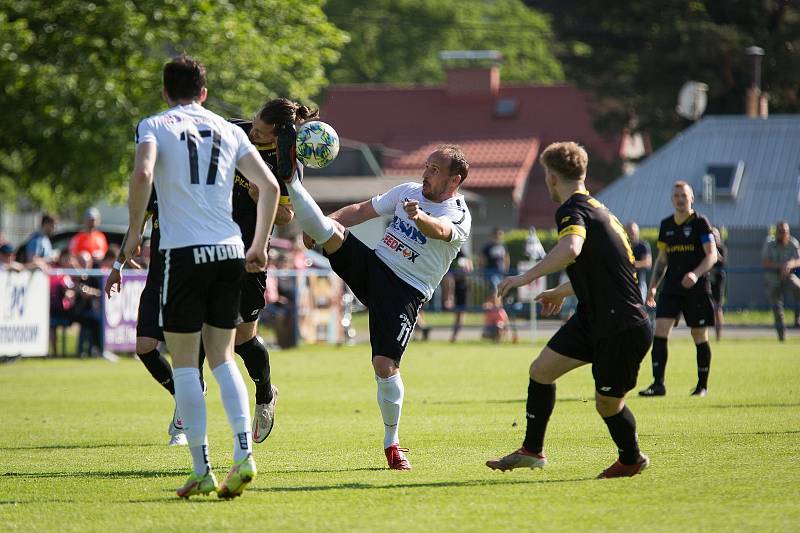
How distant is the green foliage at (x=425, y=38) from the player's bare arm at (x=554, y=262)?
66.6 metres

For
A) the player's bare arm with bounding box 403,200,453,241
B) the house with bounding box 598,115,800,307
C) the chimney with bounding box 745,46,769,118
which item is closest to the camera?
the player's bare arm with bounding box 403,200,453,241

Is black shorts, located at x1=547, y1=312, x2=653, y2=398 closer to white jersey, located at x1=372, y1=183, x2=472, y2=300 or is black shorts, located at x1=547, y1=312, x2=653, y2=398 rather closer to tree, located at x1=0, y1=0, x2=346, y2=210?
white jersey, located at x1=372, y1=183, x2=472, y2=300

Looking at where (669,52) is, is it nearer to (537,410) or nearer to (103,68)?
(103,68)

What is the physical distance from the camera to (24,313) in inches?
801

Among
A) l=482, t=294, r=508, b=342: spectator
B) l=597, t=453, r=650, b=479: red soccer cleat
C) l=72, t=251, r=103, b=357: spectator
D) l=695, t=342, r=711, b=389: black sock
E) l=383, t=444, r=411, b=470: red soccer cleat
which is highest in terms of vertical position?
l=597, t=453, r=650, b=479: red soccer cleat

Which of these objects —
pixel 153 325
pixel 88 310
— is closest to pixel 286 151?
pixel 153 325

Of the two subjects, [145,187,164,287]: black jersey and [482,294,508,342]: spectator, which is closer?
[145,187,164,287]: black jersey

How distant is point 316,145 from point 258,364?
1.74 meters

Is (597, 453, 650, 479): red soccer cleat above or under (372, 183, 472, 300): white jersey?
under

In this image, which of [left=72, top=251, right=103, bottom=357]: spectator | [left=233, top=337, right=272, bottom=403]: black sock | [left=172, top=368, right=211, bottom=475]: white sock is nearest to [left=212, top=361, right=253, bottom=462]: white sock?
→ [left=172, top=368, right=211, bottom=475]: white sock

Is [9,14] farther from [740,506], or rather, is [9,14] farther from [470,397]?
Result: [740,506]

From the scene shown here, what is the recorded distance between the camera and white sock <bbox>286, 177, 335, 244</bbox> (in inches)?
318

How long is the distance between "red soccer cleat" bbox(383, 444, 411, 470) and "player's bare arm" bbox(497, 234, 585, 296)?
5.01ft

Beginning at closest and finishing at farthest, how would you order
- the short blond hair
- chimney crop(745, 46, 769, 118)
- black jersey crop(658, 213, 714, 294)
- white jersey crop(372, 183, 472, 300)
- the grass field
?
1. the grass field
2. the short blond hair
3. white jersey crop(372, 183, 472, 300)
4. black jersey crop(658, 213, 714, 294)
5. chimney crop(745, 46, 769, 118)
